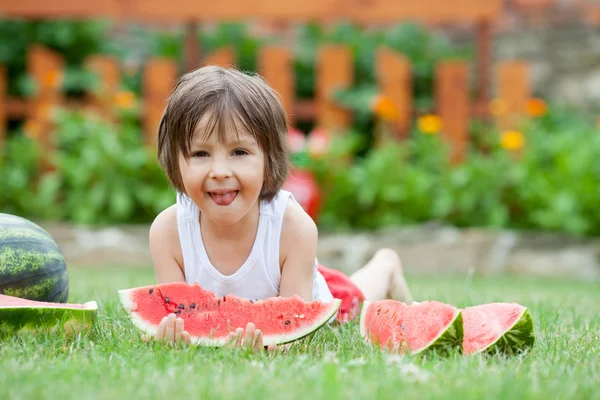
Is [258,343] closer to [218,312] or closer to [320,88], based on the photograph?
[218,312]

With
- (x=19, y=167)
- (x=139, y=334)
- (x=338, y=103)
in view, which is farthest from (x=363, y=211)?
(x=139, y=334)

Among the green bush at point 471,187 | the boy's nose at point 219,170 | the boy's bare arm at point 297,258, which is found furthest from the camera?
the green bush at point 471,187

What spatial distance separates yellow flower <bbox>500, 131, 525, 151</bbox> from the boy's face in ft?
17.9

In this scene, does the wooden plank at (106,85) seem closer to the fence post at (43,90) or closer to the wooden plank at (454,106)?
the fence post at (43,90)

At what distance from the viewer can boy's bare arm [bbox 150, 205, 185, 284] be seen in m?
3.54

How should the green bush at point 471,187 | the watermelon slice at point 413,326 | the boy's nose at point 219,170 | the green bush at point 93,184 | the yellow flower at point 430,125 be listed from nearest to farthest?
the watermelon slice at point 413,326 → the boy's nose at point 219,170 → the green bush at point 471,187 → the green bush at point 93,184 → the yellow flower at point 430,125

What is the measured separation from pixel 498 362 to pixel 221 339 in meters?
1.02

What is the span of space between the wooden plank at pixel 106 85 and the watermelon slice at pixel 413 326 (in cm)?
626

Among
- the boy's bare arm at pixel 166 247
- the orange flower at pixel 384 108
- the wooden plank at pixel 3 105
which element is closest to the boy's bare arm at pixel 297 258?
the boy's bare arm at pixel 166 247

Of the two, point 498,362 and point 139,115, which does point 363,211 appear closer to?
point 139,115

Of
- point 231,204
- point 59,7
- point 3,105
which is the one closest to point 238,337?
point 231,204

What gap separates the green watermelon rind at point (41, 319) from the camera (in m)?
2.82

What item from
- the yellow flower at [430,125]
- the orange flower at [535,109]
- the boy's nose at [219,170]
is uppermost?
the orange flower at [535,109]

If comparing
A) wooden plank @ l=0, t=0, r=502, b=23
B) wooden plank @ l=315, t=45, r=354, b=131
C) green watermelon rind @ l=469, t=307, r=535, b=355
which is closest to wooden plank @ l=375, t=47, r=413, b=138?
wooden plank @ l=315, t=45, r=354, b=131
